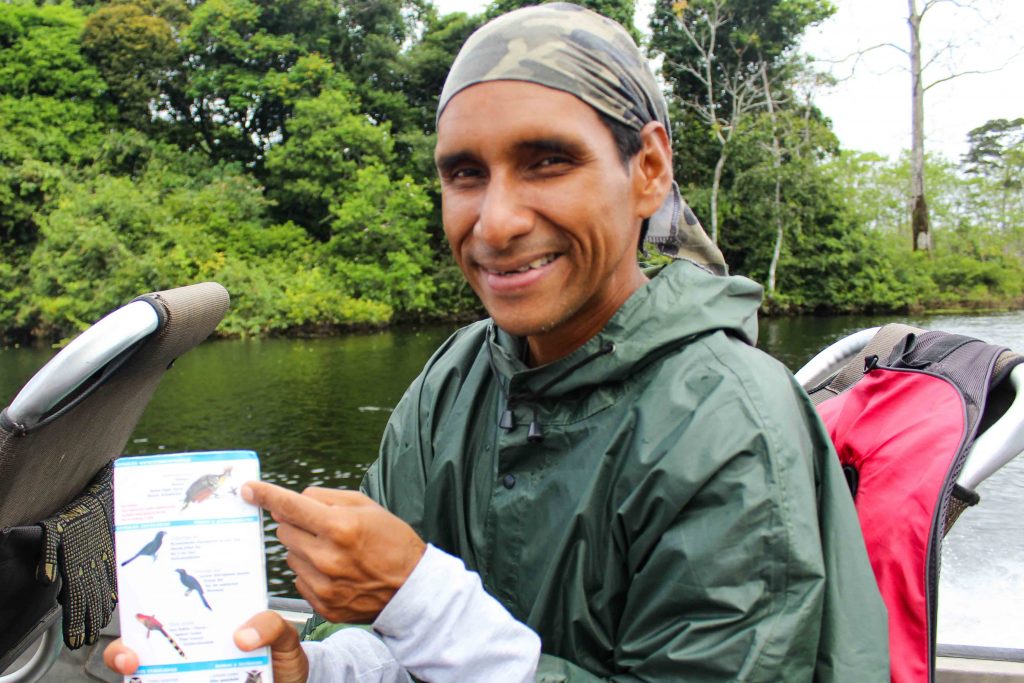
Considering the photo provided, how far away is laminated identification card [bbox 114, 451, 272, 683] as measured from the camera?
92 cm

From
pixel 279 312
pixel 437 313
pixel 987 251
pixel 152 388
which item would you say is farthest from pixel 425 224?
pixel 152 388

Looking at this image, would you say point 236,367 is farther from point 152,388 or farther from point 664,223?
point 664,223

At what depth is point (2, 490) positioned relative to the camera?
155 cm

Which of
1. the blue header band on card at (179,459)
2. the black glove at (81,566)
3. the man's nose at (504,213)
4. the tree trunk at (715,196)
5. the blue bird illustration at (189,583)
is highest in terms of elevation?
the tree trunk at (715,196)

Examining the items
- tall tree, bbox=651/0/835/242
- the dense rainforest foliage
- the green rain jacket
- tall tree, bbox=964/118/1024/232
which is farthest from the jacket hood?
tall tree, bbox=964/118/1024/232

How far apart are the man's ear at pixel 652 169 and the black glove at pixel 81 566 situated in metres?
1.33

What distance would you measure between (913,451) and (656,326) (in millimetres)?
578

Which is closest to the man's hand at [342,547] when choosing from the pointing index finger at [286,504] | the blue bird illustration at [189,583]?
the pointing index finger at [286,504]

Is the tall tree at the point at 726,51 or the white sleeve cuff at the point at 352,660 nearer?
the white sleeve cuff at the point at 352,660

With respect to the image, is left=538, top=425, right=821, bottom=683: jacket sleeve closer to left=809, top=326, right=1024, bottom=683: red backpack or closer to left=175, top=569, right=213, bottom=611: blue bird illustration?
left=809, top=326, right=1024, bottom=683: red backpack

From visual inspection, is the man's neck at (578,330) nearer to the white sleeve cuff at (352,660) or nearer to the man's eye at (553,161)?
the man's eye at (553,161)

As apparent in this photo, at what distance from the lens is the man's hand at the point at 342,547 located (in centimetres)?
95

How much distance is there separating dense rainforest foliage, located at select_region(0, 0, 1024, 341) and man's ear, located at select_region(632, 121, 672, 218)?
881 inches

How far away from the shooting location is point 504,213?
117 centimetres
